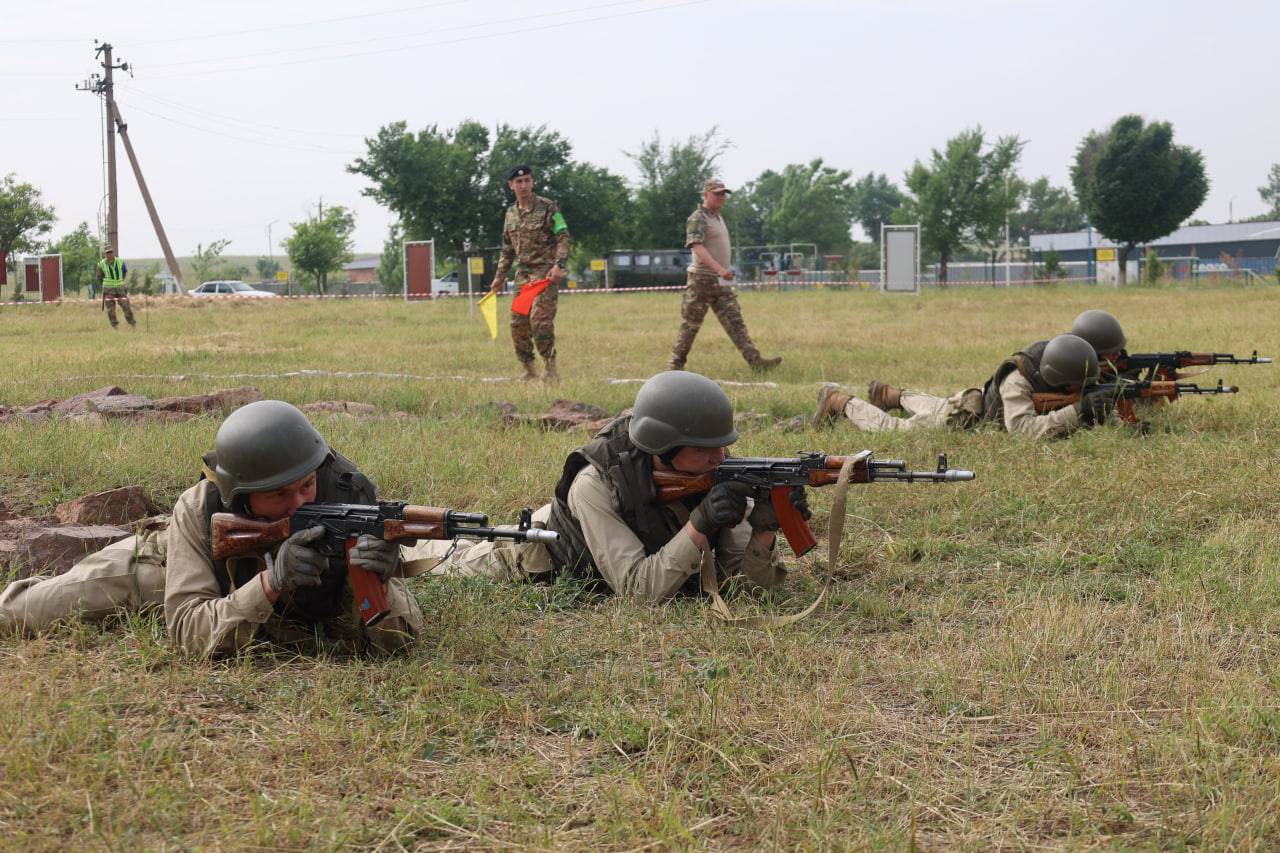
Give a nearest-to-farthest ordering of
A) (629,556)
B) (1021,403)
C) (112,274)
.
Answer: (629,556), (1021,403), (112,274)

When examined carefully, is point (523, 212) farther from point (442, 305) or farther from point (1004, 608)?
point (442, 305)

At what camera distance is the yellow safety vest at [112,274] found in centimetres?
2370

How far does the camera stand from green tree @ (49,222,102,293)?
51.0 meters

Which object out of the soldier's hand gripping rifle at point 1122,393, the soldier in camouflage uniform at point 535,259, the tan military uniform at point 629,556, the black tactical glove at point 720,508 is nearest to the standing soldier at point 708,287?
the soldier in camouflage uniform at point 535,259

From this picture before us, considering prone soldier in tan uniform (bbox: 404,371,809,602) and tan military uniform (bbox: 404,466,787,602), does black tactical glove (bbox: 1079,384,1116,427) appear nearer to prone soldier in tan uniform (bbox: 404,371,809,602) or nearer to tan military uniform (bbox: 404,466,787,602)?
tan military uniform (bbox: 404,466,787,602)

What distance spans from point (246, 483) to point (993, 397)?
5816 millimetres

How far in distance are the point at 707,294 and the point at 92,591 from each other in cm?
917

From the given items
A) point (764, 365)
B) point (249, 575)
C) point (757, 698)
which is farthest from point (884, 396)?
point (249, 575)

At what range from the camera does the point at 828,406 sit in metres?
9.10

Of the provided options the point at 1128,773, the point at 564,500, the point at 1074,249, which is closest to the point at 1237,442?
the point at 564,500

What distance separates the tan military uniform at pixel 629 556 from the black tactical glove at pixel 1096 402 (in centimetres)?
382

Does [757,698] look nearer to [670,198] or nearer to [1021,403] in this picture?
[1021,403]

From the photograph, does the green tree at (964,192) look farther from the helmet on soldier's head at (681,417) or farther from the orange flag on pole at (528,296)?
the helmet on soldier's head at (681,417)

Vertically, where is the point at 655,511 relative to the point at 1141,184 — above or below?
below
